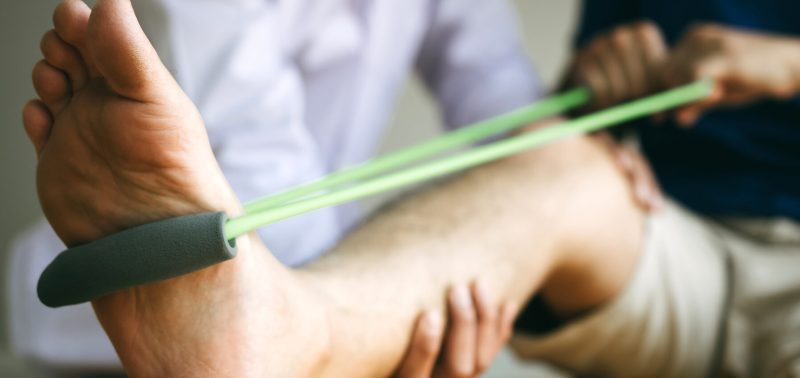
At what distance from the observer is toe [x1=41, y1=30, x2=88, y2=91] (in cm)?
34

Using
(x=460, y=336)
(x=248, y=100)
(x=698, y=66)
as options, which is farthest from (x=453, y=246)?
(x=698, y=66)

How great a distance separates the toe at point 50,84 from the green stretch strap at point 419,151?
0.11m

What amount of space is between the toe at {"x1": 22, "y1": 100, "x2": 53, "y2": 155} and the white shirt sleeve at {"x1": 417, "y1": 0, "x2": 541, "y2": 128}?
Answer: 56cm

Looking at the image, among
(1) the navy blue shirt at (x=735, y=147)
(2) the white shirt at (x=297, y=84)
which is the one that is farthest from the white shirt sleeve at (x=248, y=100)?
(1) the navy blue shirt at (x=735, y=147)

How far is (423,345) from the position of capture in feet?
1.54

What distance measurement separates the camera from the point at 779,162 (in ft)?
2.51

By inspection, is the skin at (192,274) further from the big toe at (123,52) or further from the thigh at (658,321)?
the thigh at (658,321)

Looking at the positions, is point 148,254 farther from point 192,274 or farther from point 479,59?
point 479,59

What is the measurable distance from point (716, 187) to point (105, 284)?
64 cm

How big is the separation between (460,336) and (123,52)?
29 cm

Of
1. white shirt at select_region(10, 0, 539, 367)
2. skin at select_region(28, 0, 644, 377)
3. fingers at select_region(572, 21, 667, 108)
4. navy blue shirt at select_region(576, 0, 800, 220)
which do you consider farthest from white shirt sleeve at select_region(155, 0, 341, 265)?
navy blue shirt at select_region(576, 0, 800, 220)

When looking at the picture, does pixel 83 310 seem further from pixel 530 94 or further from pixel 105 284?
pixel 530 94

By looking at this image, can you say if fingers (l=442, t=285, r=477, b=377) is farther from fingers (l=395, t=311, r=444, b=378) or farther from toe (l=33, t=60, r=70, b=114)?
toe (l=33, t=60, r=70, b=114)

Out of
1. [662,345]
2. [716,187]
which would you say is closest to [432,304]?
[662,345]
